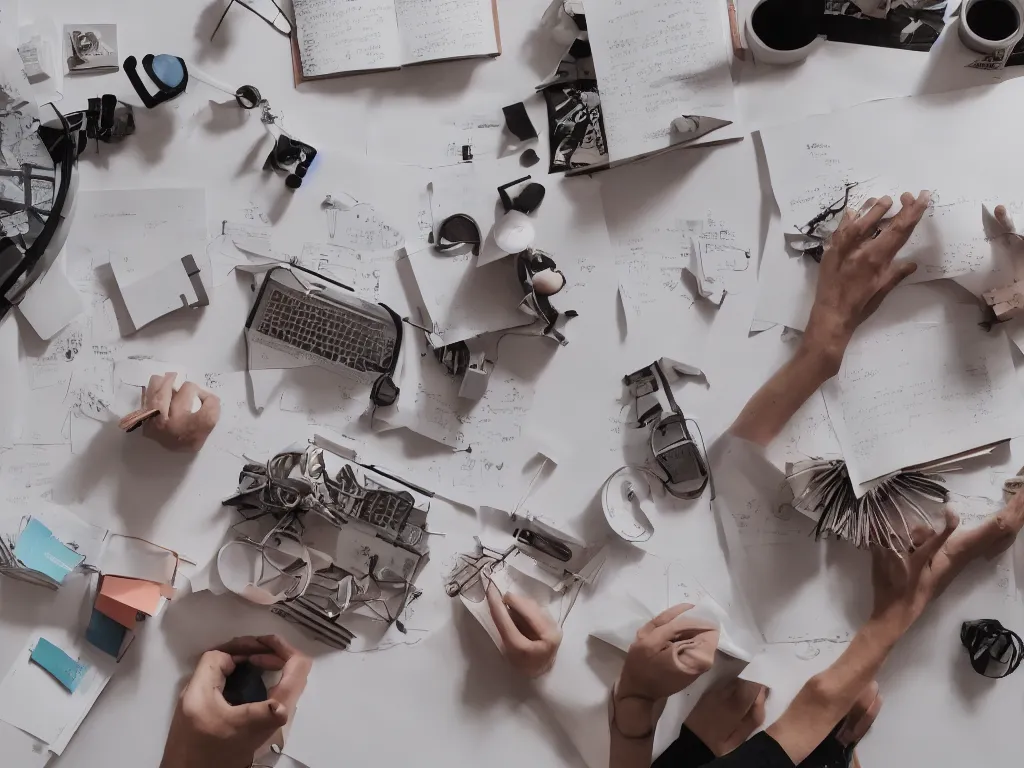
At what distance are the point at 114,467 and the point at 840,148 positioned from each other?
1452 mm

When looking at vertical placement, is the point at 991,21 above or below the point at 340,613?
above

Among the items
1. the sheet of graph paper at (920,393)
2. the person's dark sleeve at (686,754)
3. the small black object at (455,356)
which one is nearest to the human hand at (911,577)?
the sheet of graph paper at (920,393)

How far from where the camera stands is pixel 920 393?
1.42m

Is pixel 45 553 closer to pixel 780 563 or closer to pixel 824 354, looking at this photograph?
pixel 780 563

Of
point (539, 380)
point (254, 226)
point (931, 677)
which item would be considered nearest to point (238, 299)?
point (254, 226)

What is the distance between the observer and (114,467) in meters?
1.46

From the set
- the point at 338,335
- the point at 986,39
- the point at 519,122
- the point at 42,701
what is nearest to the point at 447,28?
the point at 519,122

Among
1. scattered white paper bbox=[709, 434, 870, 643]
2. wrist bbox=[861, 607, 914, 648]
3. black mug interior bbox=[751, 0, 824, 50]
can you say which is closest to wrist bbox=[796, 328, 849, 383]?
scattered white paper bbox=[709, 434, 870, 643]

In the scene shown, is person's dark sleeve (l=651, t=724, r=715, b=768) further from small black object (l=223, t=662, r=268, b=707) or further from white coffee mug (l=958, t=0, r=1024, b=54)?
white coffee mug (l=958, t=0, r=1024, b=54)

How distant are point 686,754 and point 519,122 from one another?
1.18m

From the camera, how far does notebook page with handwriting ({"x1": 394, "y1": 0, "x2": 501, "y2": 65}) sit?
150cm

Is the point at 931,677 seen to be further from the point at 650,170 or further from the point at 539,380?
the point at 650,170

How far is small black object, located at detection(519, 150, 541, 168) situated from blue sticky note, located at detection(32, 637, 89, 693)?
1.21m

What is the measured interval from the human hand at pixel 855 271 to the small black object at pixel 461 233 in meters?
0.62
